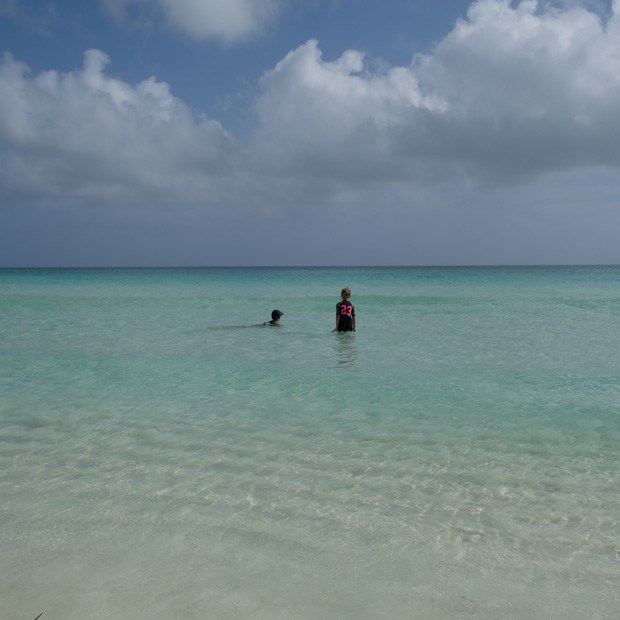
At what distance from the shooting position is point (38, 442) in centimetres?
623

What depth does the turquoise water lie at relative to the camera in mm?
3441

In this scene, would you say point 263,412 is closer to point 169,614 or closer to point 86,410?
point 86,410

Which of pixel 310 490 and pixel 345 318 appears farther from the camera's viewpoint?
pixel 345 318

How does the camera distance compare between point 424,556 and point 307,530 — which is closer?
point 424,556

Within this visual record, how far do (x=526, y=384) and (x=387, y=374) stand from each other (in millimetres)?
2291

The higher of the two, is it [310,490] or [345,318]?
[345,318]

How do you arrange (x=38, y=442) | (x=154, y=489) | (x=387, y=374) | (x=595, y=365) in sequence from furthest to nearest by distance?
(x=595, y=365), (x=387, y=374), (x=38, y=442), (x=154, y=489)

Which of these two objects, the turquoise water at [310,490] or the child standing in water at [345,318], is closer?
the turquoise water at [310,490]

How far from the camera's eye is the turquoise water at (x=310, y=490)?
3.44m

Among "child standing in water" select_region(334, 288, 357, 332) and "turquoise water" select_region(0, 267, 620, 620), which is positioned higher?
"child standing in water" select_region(334, 288, 357, 332)

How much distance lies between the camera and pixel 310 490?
4918 mm

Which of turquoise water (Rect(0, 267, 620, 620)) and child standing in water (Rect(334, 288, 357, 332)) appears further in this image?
child standing in water (Rect(334, 288, 357, 332))

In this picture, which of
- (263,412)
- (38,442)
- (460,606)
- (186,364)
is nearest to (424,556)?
(460,606)

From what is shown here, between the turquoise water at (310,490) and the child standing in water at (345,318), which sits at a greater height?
the child standing in water at (345,318)
